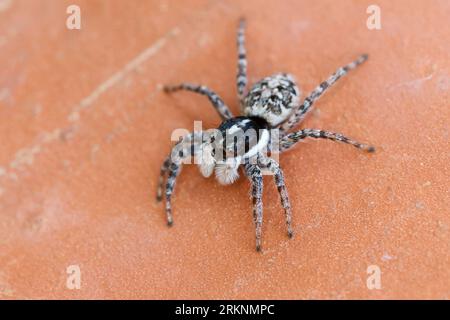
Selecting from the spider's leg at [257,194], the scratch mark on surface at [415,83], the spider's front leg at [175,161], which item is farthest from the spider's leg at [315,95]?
the spider's front leg at [175,161]

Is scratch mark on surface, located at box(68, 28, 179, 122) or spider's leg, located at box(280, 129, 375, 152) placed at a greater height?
scratch mark on surface, located at box(68, 28, 179, 122)

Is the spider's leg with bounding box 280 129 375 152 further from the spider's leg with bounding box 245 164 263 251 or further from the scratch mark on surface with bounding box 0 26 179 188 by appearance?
the scratch mark on surface with bounding box 0 26 179 188

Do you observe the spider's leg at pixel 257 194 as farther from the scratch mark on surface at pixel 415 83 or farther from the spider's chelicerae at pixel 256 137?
the scratch mark on surface at pixel 415 83

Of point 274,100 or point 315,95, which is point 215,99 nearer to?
point 274,100

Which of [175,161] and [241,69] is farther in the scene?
[241,69]

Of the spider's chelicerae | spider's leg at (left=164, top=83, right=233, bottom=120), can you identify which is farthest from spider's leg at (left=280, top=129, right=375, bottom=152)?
spider's leg at (left=164, top=83, right=233, bottom=120)

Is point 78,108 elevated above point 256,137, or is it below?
above

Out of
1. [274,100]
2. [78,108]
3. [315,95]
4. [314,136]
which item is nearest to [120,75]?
[78,108]
